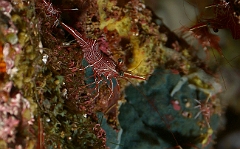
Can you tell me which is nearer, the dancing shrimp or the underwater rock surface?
the dancing shrimp

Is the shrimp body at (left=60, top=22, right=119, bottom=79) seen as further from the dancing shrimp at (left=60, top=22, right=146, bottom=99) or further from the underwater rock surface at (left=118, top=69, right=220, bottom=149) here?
the underwater rock surface at (left=118, top=69, right=220, bottom=149)

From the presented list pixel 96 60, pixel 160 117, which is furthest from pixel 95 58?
pixel 160 117

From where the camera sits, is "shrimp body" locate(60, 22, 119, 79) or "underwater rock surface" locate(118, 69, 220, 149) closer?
"shrimp body" locate(60, 22, 119, 79)

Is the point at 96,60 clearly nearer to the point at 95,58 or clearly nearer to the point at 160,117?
the point at 95,58

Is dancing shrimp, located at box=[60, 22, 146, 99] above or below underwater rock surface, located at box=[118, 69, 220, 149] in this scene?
above

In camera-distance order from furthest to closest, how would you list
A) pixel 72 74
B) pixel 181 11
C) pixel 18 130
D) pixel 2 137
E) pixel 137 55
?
1. pixel 181 11
2. pixel 137 55
3. pixel 72 74
4. pixel 18 130
5. pixel 2 137

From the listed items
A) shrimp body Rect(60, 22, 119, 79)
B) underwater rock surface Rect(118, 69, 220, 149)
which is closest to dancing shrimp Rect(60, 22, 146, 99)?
shrimp body Rect(60, 22, 119, 79)

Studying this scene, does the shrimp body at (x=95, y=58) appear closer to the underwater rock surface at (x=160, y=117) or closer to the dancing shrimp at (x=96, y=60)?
the dancing shrimp at (x=96, y=60)

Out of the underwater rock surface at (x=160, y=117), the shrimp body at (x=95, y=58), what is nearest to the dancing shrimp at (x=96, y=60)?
the shrimp body at (x=95, y=58)

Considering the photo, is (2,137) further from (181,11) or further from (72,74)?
(181,11)

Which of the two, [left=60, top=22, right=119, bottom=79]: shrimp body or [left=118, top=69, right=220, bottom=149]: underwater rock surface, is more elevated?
[left=60, top=22, right=119, bottom=79]: shrimp body

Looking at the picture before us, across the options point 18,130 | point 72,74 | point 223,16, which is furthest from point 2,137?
point 223,16
